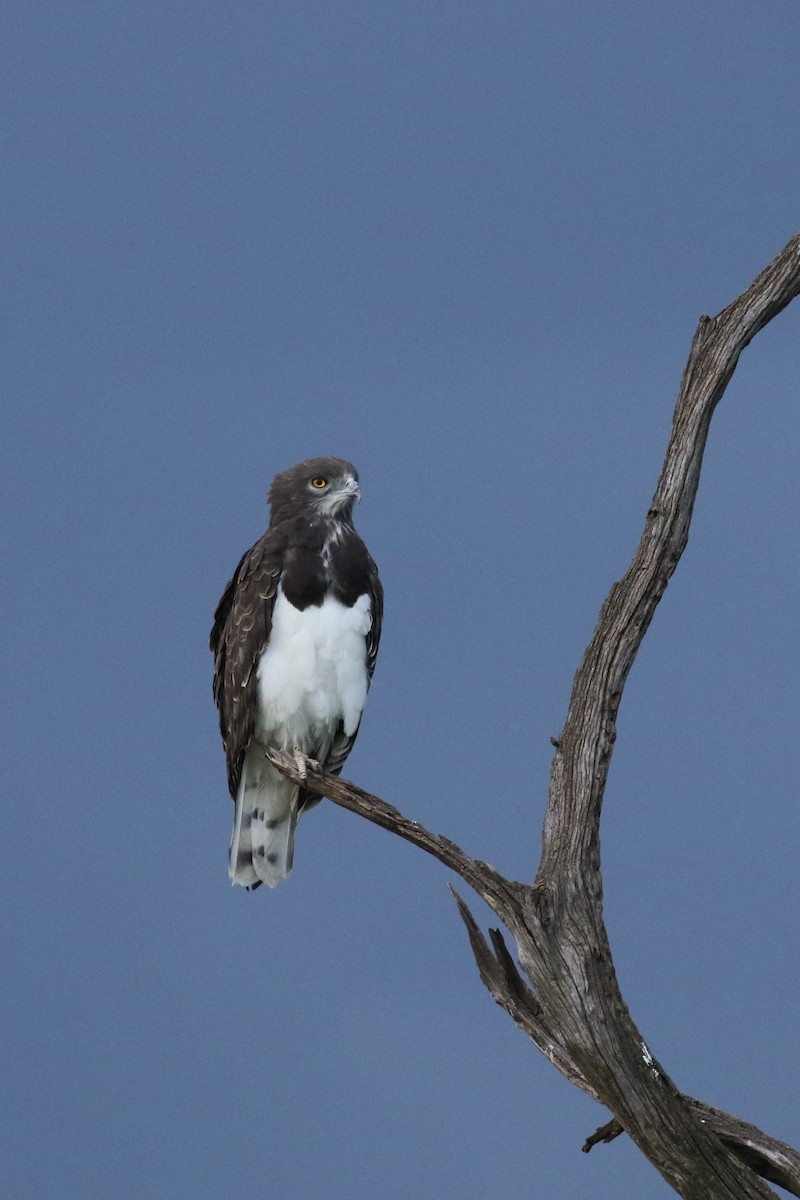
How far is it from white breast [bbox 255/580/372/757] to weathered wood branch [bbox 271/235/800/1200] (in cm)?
133

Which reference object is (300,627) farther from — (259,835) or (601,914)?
(601,914)

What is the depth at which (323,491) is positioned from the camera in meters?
8.04

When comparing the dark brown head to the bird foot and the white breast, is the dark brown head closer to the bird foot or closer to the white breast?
the white breast

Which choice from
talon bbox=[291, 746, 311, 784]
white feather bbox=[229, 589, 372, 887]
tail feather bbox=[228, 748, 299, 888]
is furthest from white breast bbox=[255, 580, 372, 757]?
tail feather bbox=[228, 748, 299, 888]

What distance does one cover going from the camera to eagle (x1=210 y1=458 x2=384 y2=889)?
7.95 meters

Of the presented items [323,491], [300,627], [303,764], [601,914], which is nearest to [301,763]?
[303,764]

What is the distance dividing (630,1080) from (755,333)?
10.3ft

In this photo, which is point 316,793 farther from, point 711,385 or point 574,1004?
point 711,385

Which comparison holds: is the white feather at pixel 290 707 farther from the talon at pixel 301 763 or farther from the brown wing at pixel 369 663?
the talon at pixel 301 763

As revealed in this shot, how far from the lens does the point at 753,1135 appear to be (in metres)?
6.48

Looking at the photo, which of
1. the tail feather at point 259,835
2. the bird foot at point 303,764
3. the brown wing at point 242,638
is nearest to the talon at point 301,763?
the bird foot at point 303,764

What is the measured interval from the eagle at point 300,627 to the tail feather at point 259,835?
111 mm

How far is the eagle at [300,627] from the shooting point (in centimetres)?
795

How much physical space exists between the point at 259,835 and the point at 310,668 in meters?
1.06
